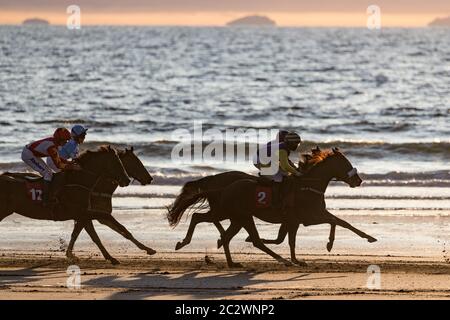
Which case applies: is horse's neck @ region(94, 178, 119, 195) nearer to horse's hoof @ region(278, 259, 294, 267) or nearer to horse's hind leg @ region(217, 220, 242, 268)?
horse's hind leg @ region(217, 220, 242, 268)

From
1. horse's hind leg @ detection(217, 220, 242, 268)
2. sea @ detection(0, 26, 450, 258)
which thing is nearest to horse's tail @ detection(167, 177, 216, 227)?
horse's hind leg @ detection(217, 220, 242, 268)

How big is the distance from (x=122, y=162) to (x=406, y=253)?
4967 millimetres

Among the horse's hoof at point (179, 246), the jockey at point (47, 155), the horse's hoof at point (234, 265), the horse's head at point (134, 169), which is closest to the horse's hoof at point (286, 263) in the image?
the horse's hoof at point (234, 265)

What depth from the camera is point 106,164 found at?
17.2 meters

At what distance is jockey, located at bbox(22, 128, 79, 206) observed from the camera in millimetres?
17172

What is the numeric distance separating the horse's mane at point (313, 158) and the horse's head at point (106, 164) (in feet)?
9.30

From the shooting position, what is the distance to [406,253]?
1811 cm

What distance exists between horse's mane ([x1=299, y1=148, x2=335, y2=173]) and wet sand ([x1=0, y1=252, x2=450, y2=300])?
58.4 inches

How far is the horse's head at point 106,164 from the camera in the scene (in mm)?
17188

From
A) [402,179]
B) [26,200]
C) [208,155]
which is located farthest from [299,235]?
[208,155]

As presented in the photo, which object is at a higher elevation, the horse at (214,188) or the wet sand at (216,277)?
the horse at (214,188)

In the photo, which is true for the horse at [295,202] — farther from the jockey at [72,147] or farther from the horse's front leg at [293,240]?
the jockey at [72,147]

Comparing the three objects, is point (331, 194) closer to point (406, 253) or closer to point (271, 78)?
point (406, 253)
